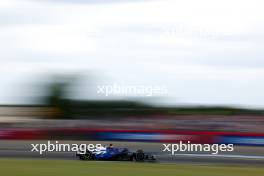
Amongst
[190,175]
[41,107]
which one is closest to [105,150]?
[190,175]

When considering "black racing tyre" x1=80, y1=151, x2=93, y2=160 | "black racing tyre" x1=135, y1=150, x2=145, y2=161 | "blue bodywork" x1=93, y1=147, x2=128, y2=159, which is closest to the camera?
"black racing tyre" x1=135, y1=150, x2=145, y2=161

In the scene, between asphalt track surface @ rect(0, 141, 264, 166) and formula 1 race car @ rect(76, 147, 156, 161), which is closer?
formula 1 race car @ rect(76, 147, 156, 161)

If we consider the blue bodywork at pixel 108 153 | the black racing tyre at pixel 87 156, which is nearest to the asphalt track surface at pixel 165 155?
the black racing tyre at pixel 87 156

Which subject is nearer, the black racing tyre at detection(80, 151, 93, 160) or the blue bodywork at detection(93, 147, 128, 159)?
the black racing tyre at detection(80, 151, 93, 160)

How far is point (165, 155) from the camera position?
1623 centimetres

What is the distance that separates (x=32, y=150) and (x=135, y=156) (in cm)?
355

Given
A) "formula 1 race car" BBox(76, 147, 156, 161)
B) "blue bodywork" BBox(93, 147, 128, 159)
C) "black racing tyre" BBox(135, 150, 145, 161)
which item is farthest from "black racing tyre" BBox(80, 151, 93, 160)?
"black racing tyre" BBox(135, 150, 145, 161)

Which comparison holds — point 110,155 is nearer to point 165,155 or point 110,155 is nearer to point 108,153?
point 108,153

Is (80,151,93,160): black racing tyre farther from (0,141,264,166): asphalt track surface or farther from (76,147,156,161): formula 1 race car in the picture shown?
(0,141,264,166): asphalt track surface

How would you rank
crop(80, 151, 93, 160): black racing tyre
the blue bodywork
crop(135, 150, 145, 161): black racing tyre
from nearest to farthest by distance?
crop(135, 150, 145, 161): black racing tyre → crop(80, 151, 93, 160): black racing tyre → the blue bodywork

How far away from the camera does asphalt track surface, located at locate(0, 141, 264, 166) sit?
49.4 feet

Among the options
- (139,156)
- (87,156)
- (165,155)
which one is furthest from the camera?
(165,155)

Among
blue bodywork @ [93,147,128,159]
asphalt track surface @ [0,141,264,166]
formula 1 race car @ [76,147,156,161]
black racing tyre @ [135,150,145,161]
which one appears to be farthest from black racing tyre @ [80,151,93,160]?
black racing tyre @ [135,150,145,161]

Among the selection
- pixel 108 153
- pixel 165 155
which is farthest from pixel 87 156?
pixel 165 155
